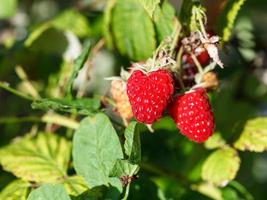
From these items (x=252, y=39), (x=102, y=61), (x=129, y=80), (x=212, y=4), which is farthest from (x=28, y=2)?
(x=129, y=80)

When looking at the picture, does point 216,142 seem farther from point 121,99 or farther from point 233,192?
point 121,99

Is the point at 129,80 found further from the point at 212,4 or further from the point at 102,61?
the point at 102,61

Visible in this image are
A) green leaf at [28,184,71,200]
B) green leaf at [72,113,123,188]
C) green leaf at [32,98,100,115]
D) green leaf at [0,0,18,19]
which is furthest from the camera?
green leaf at [0,0,18,19]

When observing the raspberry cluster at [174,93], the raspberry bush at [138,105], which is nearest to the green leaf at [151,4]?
the raspberry bush at [138,105]

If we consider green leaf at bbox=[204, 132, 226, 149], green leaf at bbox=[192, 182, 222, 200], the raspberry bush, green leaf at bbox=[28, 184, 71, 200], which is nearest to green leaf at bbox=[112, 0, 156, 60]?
the raspberry bush

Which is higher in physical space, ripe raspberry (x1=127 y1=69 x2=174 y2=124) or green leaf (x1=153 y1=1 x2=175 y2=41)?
green leaf (x1=153 y1=1 x2=175 y2=41)

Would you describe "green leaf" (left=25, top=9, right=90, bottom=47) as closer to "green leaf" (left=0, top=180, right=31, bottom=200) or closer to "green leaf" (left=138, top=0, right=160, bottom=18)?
"green leaf" (left=0, top=180, right=31, bottom=200)

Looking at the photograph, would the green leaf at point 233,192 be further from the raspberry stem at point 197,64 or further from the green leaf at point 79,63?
the green leaf at point 79,63
